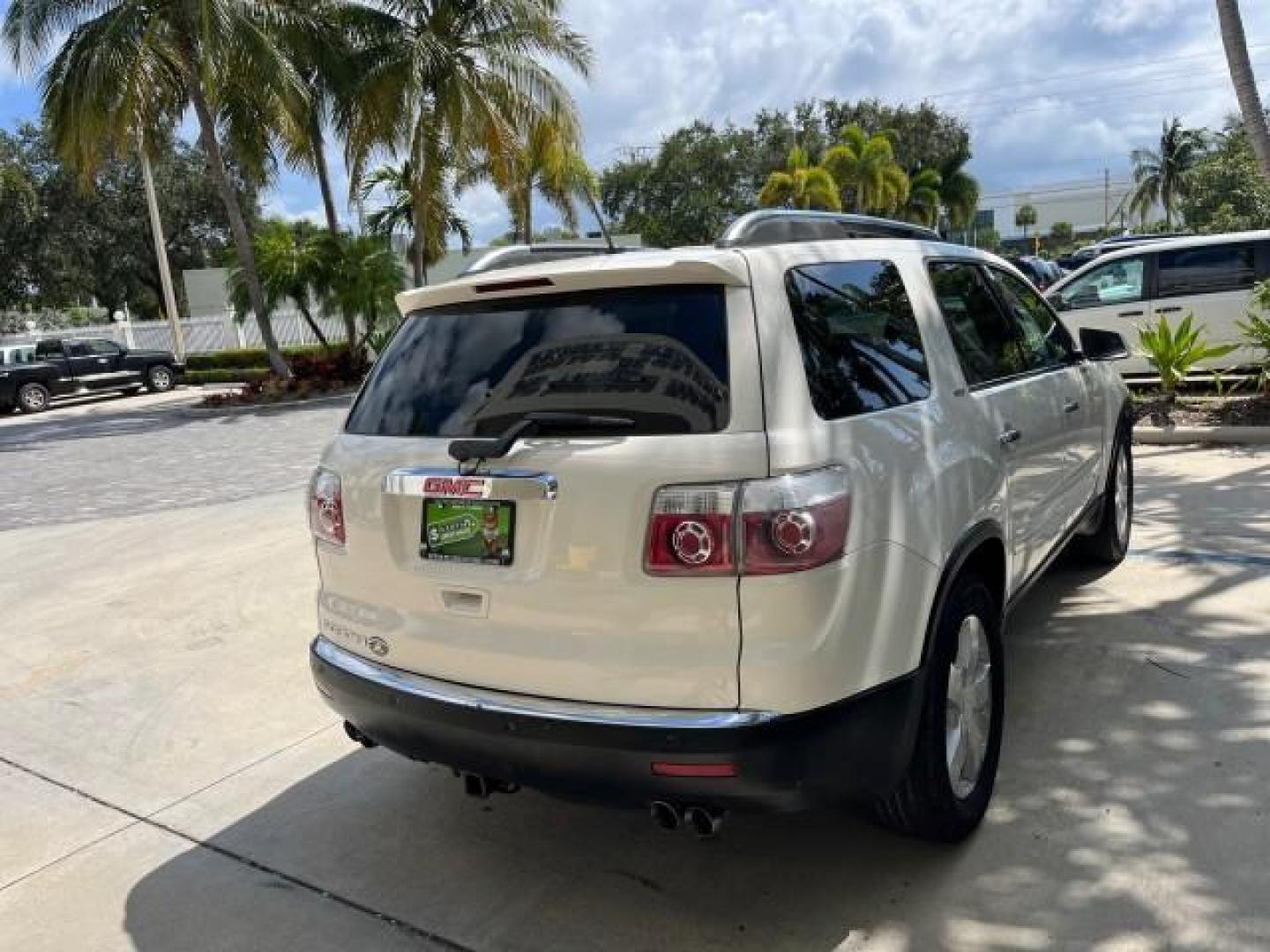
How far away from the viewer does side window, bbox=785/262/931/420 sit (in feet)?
8.86

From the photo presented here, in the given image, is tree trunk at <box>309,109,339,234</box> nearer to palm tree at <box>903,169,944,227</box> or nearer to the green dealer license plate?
the green dealer license plate

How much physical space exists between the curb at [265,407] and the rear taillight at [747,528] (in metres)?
17.8

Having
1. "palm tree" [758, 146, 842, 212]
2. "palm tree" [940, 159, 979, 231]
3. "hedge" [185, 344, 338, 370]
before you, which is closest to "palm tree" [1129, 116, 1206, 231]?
"palm tree" [940, 159, 979, 231]

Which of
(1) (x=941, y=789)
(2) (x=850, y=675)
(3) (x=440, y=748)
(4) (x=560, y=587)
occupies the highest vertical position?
(4) (x=560, y=587)

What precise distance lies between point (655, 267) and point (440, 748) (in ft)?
4.66

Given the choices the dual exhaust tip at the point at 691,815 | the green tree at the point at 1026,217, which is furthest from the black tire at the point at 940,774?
the green tree at the point at 1026,217

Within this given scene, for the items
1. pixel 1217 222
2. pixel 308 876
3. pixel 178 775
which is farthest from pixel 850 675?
pixel 1217 222

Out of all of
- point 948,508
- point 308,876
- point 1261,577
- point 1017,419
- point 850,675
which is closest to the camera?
point 850,675

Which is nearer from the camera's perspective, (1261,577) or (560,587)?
(560,587)

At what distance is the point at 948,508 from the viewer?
2.92 metres

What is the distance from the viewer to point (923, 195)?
51.9 metres

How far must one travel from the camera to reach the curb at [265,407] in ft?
63.9

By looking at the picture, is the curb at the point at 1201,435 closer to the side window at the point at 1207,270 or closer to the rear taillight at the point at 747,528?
the side window at the point at 1207,270

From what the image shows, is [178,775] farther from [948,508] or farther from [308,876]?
[948,508]
